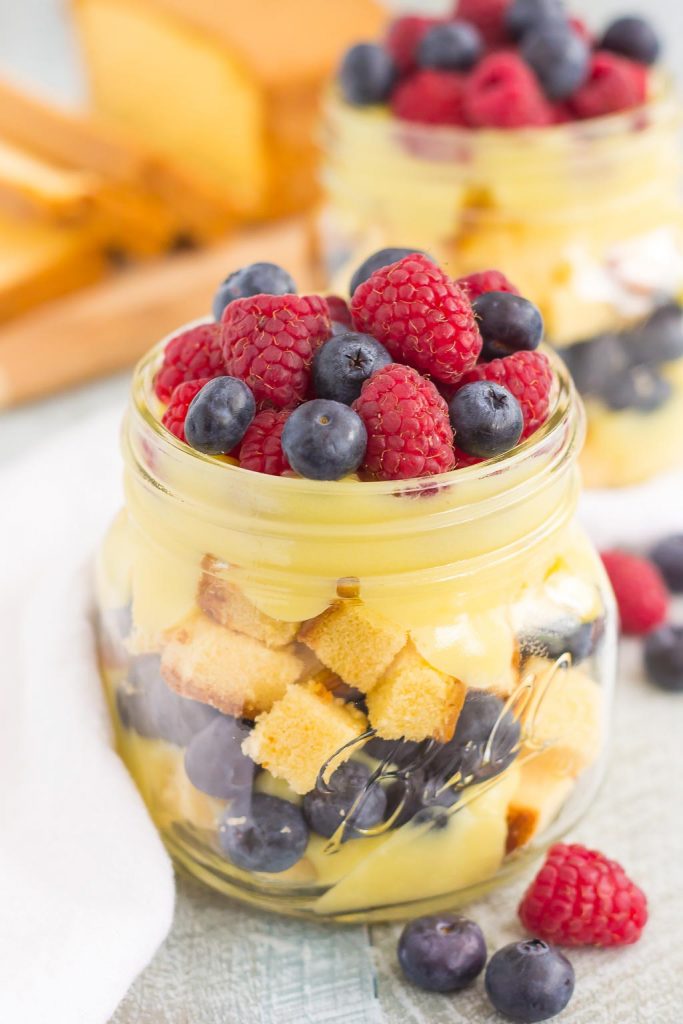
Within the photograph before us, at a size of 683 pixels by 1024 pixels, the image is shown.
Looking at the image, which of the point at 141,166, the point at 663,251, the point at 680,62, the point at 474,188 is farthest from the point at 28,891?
the point at 680,62

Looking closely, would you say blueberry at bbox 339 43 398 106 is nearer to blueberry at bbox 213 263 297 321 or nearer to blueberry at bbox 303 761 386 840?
blueberry at bbox 213 263 297 321

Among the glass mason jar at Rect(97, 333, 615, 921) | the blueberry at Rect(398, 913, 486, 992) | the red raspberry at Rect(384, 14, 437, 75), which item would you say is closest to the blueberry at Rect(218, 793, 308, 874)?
the glass mason jar at Rect(97, 333, 615, 921)

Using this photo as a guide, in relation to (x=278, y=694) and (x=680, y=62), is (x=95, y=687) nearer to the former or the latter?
(x=278, y=694)

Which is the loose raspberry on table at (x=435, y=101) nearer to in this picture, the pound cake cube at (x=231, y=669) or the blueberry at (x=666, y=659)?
the blueberry at (x=666, y=659)

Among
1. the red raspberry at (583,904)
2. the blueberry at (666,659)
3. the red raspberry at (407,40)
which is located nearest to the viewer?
the red raspberry at (583,904)

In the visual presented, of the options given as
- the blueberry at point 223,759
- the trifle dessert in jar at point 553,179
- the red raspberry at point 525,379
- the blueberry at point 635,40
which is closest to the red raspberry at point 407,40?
the trifle dessert in jar at point 553,179
